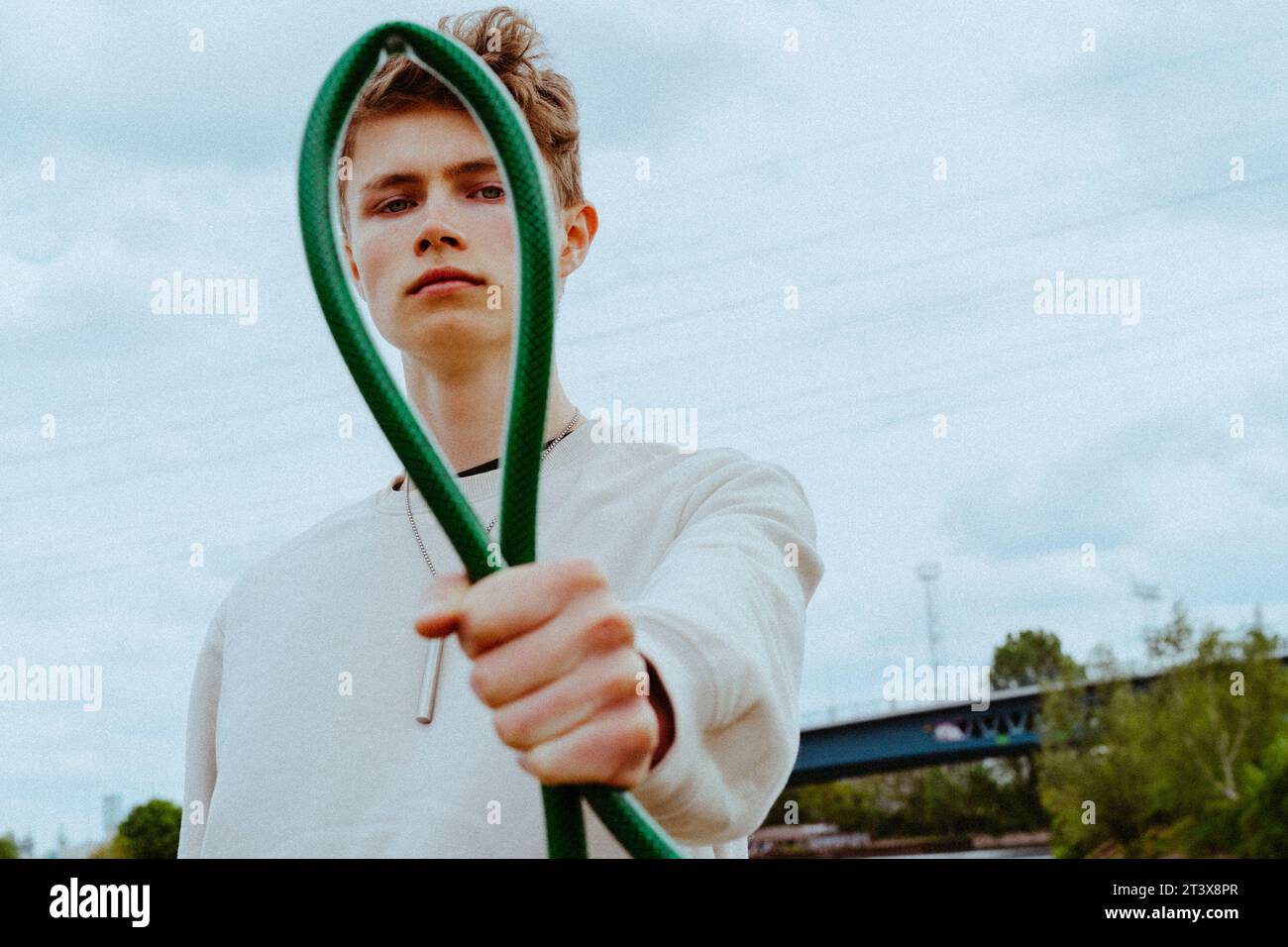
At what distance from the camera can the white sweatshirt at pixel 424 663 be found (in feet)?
4.62

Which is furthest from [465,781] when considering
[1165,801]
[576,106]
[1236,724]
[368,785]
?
[1165,801]

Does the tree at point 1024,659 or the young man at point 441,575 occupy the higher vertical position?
the tree at point 1024,659

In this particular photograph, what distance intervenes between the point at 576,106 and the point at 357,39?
166 cm

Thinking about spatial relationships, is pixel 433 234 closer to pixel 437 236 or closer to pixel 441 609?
pixel 437 236

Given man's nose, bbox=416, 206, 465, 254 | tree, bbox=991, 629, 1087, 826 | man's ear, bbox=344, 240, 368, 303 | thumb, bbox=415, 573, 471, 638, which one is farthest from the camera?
tree, bbox=991, 629, 1087, 826

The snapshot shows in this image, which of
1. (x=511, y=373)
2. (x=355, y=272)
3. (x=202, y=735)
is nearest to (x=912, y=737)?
(x=202, y=735)

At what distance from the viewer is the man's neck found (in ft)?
6.91

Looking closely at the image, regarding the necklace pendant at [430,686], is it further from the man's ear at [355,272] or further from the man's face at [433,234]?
the man's ear at [355,272]

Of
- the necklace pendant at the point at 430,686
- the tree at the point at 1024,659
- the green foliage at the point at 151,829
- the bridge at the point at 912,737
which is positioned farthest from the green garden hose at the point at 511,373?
the tree at the point at 1024,659

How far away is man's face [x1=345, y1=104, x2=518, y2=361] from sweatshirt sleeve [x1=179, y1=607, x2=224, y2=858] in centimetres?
69

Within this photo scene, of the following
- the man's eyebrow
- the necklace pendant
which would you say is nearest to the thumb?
the necklace pendant

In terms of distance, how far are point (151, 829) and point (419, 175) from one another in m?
36.4

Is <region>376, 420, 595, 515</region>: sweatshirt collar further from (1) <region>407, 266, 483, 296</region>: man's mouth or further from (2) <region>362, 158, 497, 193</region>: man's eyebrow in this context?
(2) <region>362, 158, 497, 193</region>: man's eyebrow
